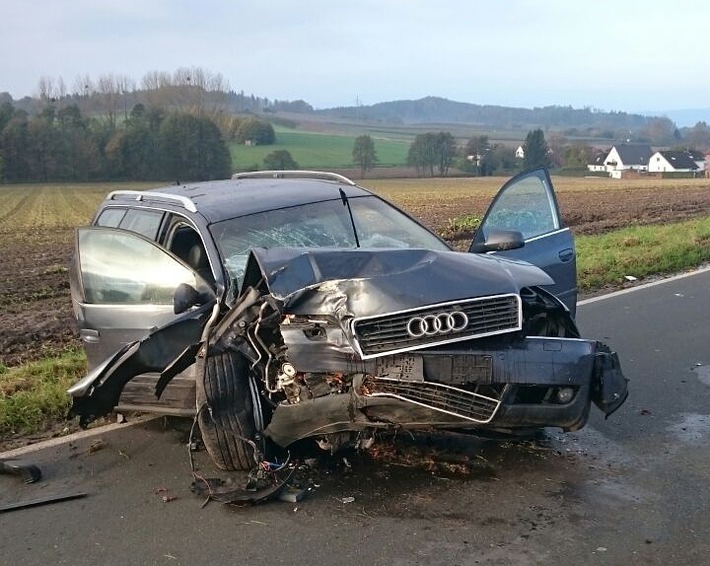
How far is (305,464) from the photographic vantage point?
184 inches

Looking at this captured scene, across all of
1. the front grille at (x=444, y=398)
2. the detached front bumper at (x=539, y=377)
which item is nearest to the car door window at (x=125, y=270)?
the front grille at (x=444, y=398)

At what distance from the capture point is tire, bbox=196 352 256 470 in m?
4.36

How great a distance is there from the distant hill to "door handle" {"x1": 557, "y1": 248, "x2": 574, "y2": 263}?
512ft

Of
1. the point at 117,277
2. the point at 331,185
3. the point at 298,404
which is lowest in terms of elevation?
the point at 298,404

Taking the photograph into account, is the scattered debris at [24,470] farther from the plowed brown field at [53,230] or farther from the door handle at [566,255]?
the door handle at [566,255]

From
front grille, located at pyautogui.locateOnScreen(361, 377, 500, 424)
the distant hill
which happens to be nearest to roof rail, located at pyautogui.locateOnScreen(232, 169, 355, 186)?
front grille, located at pyautogui.locateOnScreen(361, 377, 500, 424)

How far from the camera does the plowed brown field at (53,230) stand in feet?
32.8

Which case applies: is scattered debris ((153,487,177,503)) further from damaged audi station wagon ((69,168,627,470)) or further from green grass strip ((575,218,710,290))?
green grass strip ((575,218,710,290))

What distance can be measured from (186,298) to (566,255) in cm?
305

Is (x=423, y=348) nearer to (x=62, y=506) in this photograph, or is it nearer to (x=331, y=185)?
(x=62, y=506)

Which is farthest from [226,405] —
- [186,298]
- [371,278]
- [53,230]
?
[53,230]

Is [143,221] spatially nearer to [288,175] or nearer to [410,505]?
[288,175]

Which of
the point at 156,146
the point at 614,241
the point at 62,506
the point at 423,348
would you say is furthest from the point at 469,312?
the point at 156,146

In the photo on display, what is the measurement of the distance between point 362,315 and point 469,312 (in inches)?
20.0
